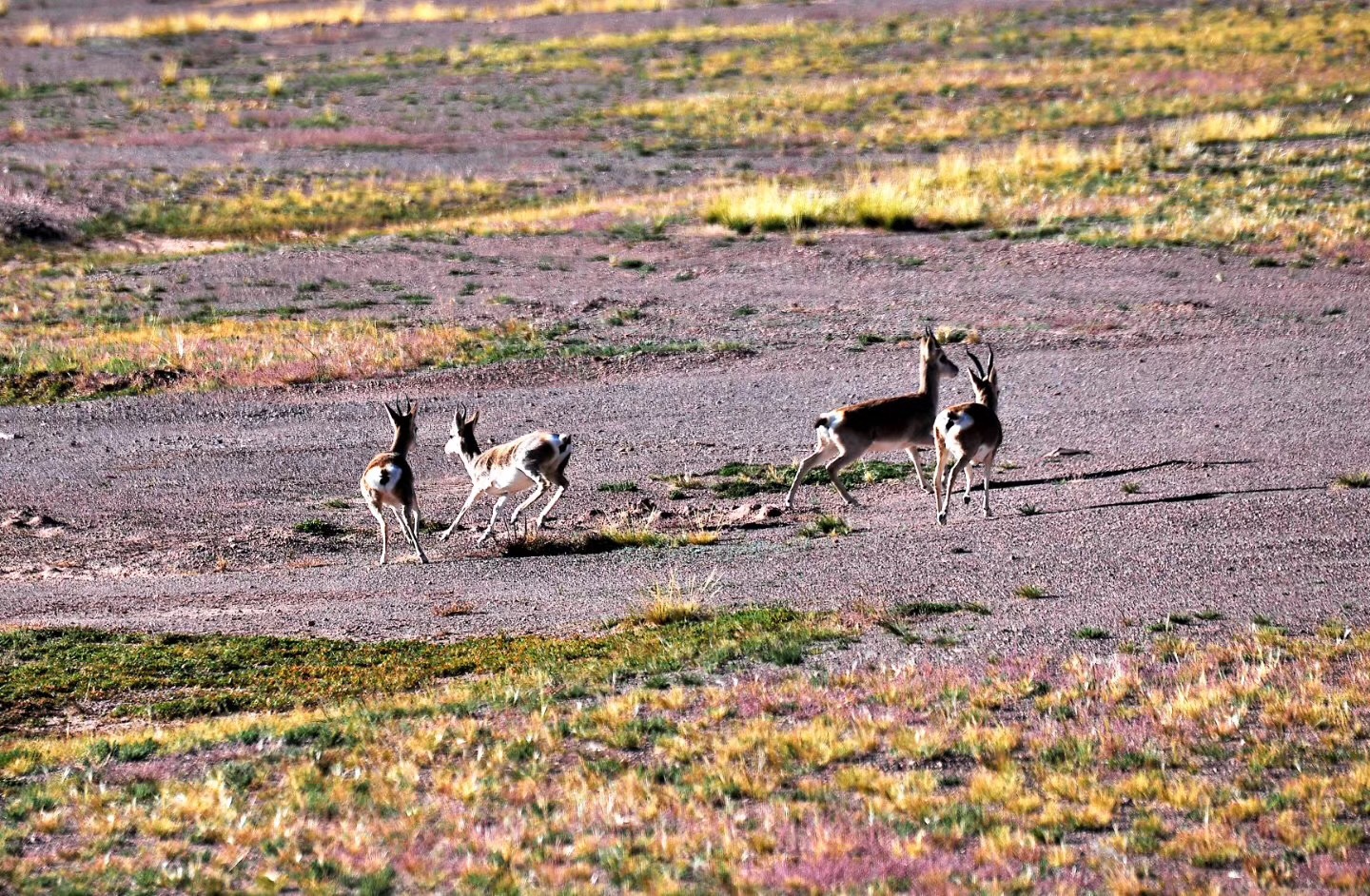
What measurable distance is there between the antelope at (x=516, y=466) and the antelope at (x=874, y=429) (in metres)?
2.35

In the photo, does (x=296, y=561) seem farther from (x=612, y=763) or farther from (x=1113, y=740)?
(x=1113, y=740)

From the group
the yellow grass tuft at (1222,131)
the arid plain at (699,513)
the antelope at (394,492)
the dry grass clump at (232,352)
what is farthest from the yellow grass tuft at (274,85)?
the antelope at (394,492)

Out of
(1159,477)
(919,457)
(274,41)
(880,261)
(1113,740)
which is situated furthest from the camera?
(274,41)

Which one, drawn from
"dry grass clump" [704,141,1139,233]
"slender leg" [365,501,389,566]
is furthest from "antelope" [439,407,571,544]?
"dry grass clump" [704,141,1139,233]

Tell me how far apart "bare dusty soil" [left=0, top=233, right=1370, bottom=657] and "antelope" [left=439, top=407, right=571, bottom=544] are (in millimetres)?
518

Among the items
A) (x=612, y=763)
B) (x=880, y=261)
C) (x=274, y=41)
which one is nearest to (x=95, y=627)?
(x=612, y=763)

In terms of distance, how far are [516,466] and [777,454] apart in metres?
4.19

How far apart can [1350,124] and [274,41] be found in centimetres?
4633

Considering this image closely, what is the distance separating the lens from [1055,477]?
59.5 feet

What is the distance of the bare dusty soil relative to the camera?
46.2ft

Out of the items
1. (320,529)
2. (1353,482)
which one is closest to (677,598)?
(320,529)

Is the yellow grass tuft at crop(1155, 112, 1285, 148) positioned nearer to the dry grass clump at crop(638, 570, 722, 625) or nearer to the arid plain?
the arid plain

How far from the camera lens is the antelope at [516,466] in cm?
1667

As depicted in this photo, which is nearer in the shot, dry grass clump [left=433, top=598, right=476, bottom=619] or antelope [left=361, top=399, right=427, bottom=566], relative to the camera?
dry grass clump [left=433, top=598, right=476, bottom=619]
